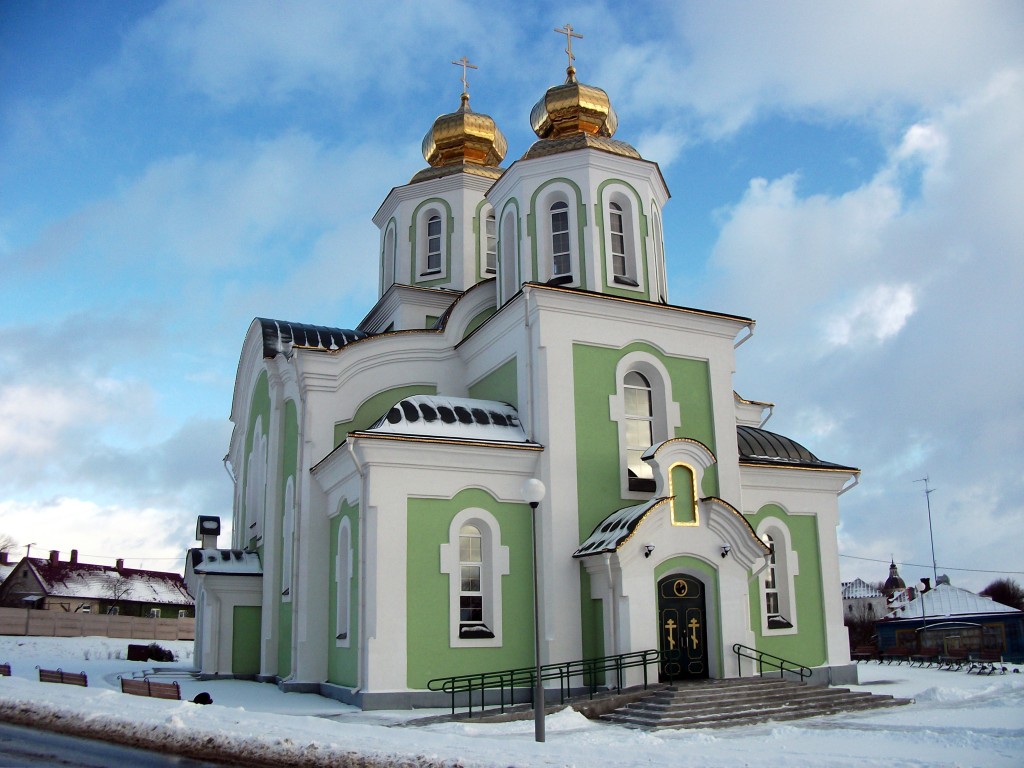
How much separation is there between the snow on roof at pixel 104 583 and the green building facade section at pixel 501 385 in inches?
1253

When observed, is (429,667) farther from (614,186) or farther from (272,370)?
(614,186)

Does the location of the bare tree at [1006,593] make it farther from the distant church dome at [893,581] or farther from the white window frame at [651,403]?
the white window frame at [651,403]

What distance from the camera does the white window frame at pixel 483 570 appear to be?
14539 millimetres

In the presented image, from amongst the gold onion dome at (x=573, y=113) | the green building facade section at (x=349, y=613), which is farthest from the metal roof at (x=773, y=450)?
the green building facade section at (x=349, y=613)

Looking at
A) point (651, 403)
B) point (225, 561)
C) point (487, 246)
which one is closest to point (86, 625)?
point (225, 561)

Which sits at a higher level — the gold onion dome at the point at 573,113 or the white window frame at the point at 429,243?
the gold onion dome at the point at 573,113

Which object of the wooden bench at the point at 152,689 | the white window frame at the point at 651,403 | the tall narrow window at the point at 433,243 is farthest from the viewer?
the tall narrow window at the point at 433,243

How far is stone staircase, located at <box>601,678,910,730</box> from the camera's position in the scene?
485 inches

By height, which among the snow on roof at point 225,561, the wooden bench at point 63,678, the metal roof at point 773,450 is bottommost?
the wooden bench at point 63,678

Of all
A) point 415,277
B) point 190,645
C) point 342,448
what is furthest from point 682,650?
point 190,645

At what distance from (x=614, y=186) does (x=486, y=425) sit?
5508 millimetres

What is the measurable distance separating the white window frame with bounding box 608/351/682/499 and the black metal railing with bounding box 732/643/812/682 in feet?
9.61

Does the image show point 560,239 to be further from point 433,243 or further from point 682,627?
point 682,627

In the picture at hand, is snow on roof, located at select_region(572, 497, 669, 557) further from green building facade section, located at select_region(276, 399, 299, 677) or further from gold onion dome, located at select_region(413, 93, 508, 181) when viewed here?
gold onion dome, located at select_region(413, 93, 508, 181)
